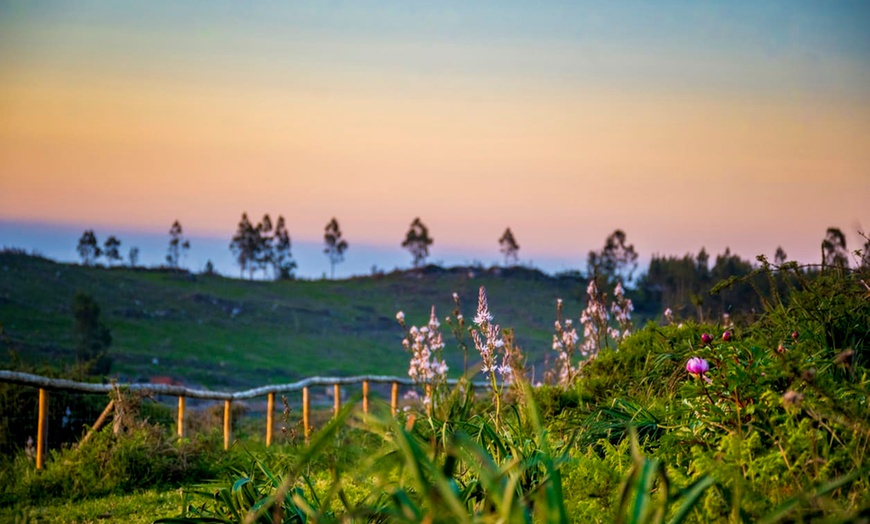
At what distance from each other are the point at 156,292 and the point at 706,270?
27.4m

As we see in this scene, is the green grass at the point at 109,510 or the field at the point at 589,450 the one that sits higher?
the field at the point at 589,450

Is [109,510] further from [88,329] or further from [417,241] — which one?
[417,241]

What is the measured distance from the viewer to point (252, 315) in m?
43.3

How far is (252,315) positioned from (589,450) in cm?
4067

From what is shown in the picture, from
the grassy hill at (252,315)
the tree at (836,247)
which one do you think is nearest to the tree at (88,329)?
the grassy hill at (252,315)

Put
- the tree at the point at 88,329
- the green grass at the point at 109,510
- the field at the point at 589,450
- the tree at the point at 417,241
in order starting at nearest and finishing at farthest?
the field at the point at 589,450, the green grass at the point at 109,510, the tree at the point at 88,329, the tree at the point at 417,241

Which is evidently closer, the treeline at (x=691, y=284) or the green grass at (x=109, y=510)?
the green grass at (x=109, y=510)

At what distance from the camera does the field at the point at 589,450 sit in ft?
8.29

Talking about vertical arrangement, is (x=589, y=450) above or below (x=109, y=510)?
above

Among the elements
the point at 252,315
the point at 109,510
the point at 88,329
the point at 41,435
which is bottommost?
the point at 109,510

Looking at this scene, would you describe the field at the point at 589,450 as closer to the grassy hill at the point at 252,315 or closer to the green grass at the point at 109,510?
the green grass at the point at 109,510

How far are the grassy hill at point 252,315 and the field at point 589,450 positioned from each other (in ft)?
64.7

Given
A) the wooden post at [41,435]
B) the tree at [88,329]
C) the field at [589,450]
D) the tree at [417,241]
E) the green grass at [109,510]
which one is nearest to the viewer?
the field at [589,450]

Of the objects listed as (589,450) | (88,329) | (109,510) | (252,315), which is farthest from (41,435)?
(252,315)
